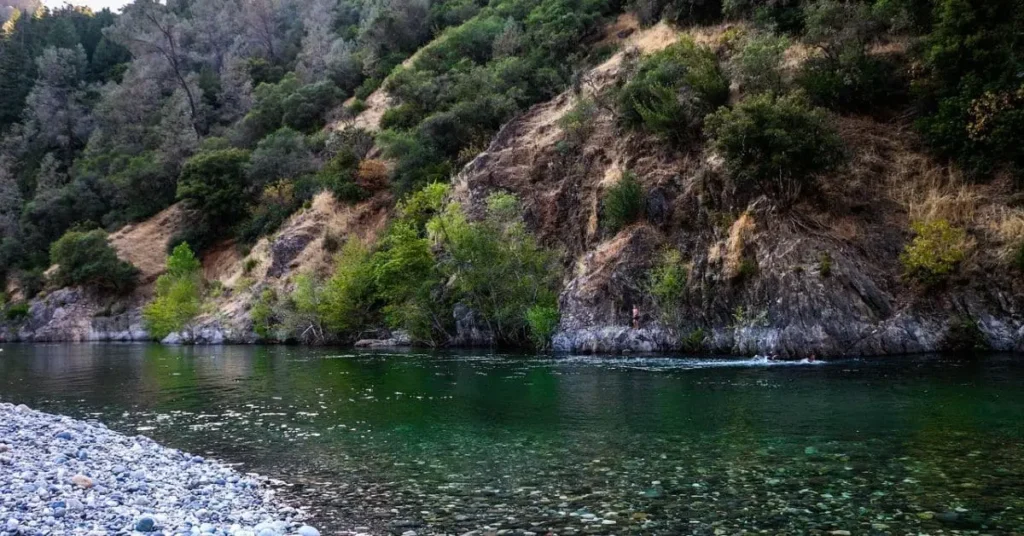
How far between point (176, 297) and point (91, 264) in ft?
49.7

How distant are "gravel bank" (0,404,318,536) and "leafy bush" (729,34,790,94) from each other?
36260mm

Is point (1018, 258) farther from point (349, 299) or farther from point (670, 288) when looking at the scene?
point (349, 299)

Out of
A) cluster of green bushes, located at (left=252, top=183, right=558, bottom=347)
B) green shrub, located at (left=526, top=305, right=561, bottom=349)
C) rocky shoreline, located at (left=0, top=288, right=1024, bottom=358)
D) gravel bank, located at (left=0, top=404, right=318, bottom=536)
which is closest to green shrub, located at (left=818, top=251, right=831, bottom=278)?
rocky shoreline, located at (left=0, top=288, right=1024, bottom=358)

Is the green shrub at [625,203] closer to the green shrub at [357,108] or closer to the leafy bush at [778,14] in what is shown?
the leafy bush at [778,14]

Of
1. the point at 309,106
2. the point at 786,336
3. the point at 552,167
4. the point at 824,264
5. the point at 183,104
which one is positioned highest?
the point at 183,104

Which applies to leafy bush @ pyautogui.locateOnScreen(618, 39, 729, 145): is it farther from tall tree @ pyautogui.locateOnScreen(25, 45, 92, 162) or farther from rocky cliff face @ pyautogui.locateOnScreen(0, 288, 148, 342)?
tall tree @ pyautogui.locateOnScreen(25, 45, 92, 162)

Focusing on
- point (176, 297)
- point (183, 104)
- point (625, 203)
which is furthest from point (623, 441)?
point (183, 104)

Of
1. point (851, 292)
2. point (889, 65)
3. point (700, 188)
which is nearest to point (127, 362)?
point (700, 188)

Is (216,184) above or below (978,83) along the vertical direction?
above

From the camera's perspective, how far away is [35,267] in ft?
285

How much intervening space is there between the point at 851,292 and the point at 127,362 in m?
39.2

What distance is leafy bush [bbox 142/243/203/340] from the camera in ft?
222

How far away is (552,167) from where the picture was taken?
53.1 m

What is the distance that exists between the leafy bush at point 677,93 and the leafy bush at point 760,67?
1.47 m
